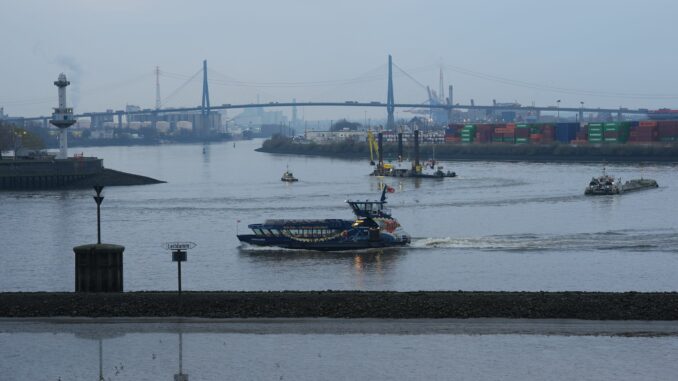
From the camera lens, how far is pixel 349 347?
398 inches

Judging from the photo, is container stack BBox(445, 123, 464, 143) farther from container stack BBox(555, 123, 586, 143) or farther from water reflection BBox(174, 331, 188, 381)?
water reflection BBox(174, 331, 188, 381)

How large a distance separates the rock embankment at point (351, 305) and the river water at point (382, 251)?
4.70m

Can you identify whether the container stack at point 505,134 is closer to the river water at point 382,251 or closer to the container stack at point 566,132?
the container stack at point 566,132

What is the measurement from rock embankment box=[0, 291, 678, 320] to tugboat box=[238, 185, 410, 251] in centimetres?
1061

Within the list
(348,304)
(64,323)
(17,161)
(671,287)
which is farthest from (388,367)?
(17,161)

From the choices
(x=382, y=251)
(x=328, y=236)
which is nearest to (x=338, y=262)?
(x=382, y=251)

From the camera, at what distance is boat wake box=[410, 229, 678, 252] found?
2283 centimetres

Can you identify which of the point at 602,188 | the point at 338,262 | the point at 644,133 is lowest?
the point at 338,262

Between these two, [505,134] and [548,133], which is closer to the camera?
[548,133]

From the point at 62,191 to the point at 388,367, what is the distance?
39629mm

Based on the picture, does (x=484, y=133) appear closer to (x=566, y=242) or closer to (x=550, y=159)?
→ (x=550, y=159)

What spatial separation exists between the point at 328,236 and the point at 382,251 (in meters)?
1.33

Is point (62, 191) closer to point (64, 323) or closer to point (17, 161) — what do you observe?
point (17, 161)

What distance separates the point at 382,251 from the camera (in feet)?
Result: 75.3
